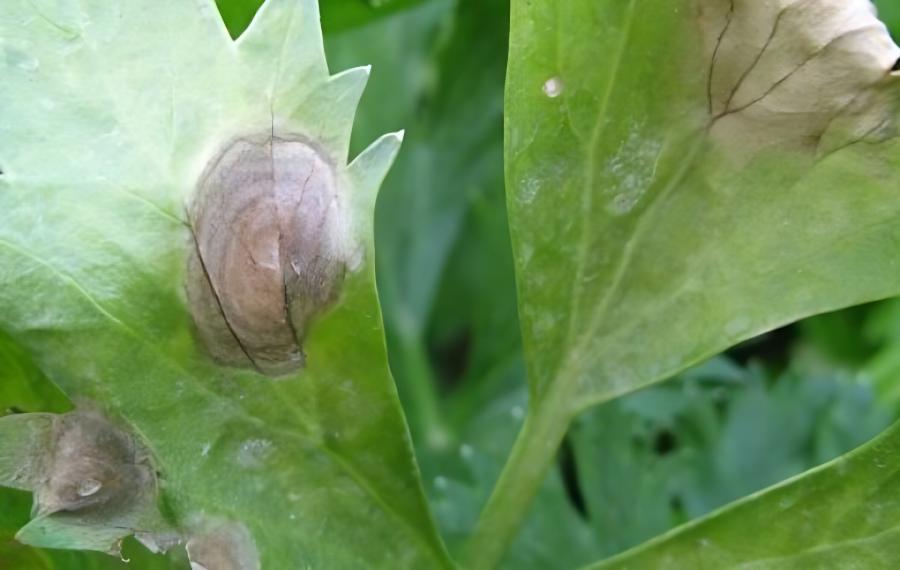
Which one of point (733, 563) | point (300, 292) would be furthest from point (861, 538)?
point (300, 292)

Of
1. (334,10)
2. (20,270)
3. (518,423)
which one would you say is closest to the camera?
(20,270)

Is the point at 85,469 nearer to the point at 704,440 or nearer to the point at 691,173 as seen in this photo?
the point at 691,173

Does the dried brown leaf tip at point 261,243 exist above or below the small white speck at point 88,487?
above

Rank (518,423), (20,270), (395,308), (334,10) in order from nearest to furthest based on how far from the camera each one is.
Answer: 1. (20,270)
2. (334,10)
3. (518,423)
4. (395,308)

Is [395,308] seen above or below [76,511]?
below

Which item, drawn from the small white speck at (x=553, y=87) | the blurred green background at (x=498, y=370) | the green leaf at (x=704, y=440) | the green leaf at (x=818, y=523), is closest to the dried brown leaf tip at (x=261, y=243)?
the small white speck at (x=553, y=87)

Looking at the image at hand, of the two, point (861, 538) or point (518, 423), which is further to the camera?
point (518, 423)

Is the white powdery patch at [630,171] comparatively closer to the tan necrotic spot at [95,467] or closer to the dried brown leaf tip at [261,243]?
the dried brown leaf tip at [261,243]

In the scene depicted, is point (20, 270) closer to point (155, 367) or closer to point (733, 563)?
point (155, 367)

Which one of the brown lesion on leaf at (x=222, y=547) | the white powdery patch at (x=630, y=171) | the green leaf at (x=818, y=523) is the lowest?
the green leaf at (x=818, y=523)
